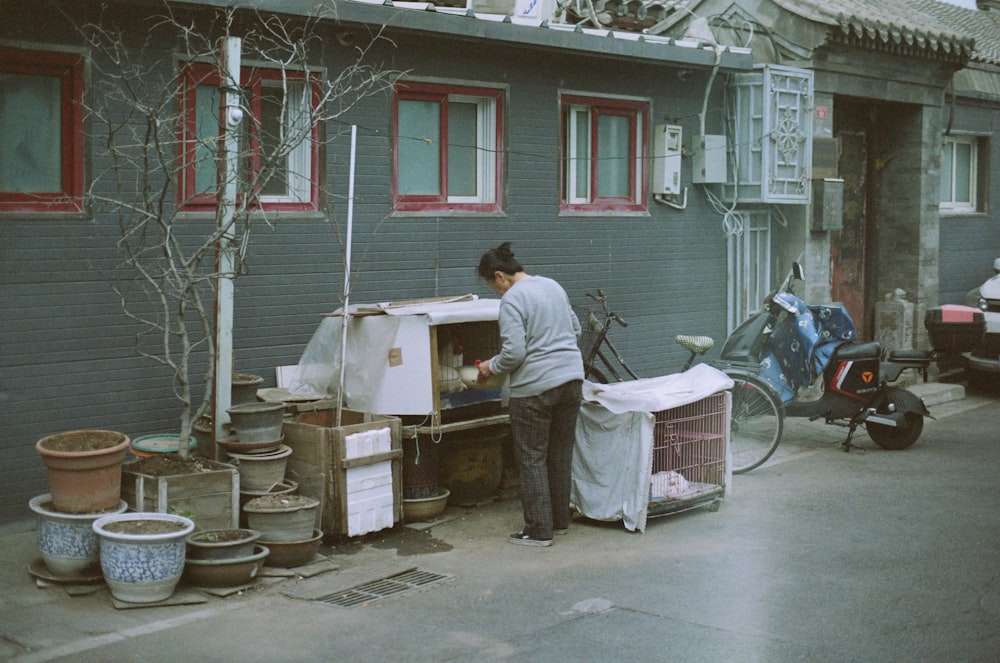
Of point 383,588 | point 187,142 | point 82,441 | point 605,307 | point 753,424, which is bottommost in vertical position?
point 383,588

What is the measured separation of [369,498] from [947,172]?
11856mm

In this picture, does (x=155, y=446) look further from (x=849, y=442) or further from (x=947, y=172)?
(x=947, y=172)

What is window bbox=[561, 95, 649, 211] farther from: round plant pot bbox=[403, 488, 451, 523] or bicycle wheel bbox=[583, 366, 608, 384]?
round plant pot bbox=[403, 488, 451, 523]

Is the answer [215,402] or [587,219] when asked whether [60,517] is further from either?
[587,219]

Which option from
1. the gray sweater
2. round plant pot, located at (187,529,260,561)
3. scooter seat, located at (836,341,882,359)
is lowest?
round plant pot, located at (187,529,260,561)

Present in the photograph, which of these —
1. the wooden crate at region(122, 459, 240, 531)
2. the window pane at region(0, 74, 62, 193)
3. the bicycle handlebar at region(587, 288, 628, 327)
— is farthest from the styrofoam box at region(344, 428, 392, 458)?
the bicycle handlebar at region(587, 288, 628, 327)

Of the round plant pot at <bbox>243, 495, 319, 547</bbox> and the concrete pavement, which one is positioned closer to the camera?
the concrete pavement

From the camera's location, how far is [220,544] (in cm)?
708

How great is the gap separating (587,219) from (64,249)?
17.0ft

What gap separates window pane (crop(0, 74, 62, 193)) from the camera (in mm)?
8188

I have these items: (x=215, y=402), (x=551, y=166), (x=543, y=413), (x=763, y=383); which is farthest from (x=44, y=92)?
(x=763, y=383)

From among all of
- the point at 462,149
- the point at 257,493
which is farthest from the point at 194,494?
the point at 462,149

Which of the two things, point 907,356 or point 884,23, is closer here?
point 907,356

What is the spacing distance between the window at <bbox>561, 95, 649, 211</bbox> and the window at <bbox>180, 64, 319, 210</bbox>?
2964 millimetres
